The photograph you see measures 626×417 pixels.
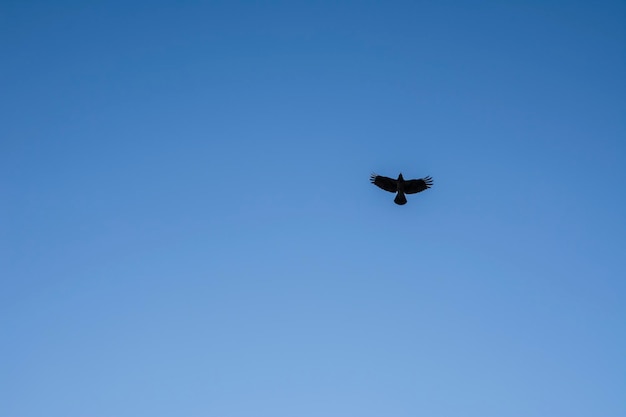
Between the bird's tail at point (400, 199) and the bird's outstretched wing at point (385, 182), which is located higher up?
the bird's outstretched wing at point (385, 182)

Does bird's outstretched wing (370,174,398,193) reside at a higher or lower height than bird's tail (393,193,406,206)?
higher

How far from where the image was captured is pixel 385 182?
26312 mm

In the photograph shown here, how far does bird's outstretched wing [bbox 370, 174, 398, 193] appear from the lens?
26.1 metres

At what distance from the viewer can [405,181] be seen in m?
26.1

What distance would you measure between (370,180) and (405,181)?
1767 millimetres

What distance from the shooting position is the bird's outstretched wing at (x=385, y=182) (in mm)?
26125

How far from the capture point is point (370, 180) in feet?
87.1
